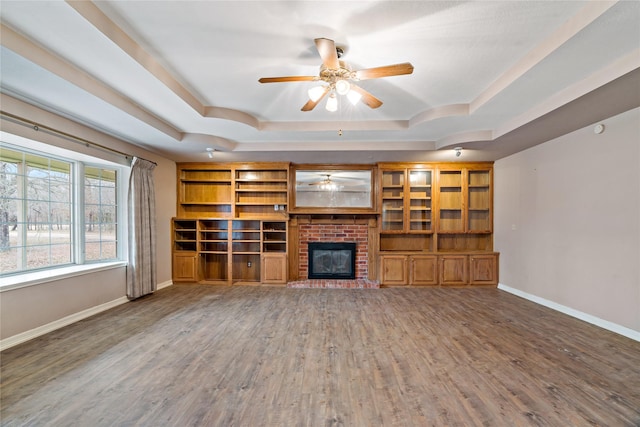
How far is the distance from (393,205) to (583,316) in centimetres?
324

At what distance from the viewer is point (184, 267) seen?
543 cm

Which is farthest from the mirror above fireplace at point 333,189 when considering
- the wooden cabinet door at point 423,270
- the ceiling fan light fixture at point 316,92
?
the ceiling fan light fixture at point 316,92

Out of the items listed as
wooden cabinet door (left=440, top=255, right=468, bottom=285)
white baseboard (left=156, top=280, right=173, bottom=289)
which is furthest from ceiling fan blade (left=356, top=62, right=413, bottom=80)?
white baseboard (left=156, top=280, right=173, bottom=289)

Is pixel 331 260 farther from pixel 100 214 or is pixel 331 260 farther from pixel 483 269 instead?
pixel 100 214

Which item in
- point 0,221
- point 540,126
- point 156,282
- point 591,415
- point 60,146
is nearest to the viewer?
point 591,415

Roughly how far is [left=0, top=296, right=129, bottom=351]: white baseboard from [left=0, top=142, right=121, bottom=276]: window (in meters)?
0.71

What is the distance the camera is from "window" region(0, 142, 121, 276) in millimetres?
3043

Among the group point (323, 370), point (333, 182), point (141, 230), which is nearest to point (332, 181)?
point (333, 182)

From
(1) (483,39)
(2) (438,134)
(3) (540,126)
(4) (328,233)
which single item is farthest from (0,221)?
(3) (540,126)

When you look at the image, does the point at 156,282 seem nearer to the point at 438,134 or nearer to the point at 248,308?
the point at 248,308

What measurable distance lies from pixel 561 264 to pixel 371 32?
4.26 m

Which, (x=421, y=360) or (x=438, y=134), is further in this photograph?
(x=438, y=134)

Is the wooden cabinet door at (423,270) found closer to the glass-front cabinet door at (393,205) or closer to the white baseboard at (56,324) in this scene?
the glass-front cabinet door at (393,205)

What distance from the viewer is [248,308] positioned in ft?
13.1
